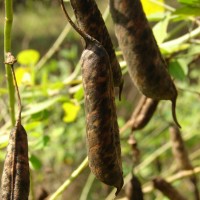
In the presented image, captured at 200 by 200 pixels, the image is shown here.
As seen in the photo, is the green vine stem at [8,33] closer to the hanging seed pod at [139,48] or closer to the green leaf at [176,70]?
the hanging seed pod at [139,48]

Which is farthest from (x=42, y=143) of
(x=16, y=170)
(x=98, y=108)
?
(x=98, y=108)

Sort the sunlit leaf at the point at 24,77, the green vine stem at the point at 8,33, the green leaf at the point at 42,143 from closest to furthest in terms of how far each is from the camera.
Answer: the green vine stem at the point at 8,33 → the green leaf at the point at 42,143 → the sunlit leaf at the point at 24,77

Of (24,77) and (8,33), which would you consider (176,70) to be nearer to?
(8,33)

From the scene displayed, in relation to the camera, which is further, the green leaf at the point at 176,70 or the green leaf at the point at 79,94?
the green leaf at the point at 79,94

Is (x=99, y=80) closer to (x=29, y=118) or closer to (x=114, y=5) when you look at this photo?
(x=114, y=5)

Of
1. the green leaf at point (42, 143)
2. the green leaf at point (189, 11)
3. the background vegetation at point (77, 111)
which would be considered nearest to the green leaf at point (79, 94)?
the background vegetation at point (77, 111)

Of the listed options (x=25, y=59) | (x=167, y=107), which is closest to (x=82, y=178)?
(x=167, y=107)
